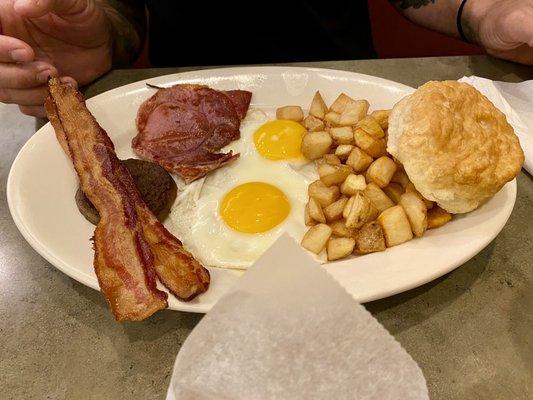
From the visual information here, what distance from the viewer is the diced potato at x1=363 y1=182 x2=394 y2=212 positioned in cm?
150

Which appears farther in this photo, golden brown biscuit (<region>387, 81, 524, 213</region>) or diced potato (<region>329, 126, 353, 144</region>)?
diced potato (<region>329, 126, 353, 144</region>)

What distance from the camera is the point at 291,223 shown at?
Answer: 161 cm

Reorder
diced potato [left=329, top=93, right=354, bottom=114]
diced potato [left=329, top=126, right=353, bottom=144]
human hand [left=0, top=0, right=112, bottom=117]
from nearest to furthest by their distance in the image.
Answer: diced potato [left=329, top=126, right=353, bottom=144]
human hand [left=0, top=0, right=112, bottom=117]
diced potato [left=329, top=93, right=354, bottom=114]

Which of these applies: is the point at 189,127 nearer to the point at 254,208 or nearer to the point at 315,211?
the point at 254,208

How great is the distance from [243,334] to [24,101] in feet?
5.39

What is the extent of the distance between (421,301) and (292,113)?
875mm

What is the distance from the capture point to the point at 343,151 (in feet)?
5.46

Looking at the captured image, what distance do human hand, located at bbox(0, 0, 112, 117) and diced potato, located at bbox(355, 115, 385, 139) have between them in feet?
3.70

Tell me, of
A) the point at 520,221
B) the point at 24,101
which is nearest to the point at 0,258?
the point at 24,101

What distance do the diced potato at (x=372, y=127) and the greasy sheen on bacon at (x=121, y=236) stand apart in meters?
0.68

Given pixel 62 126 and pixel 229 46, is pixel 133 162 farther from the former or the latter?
pixel 229 46

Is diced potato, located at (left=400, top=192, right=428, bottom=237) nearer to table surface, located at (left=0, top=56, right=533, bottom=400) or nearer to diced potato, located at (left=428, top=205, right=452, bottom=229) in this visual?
diced potato, located at (left=428, top=205, right=452, bottom=229)

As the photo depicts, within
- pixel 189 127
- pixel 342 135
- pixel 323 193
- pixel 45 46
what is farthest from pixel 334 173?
pixel 45 46

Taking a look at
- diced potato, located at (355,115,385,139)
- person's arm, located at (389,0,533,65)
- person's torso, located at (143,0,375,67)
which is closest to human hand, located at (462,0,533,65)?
person's arm, located at (389,0,533,65)
